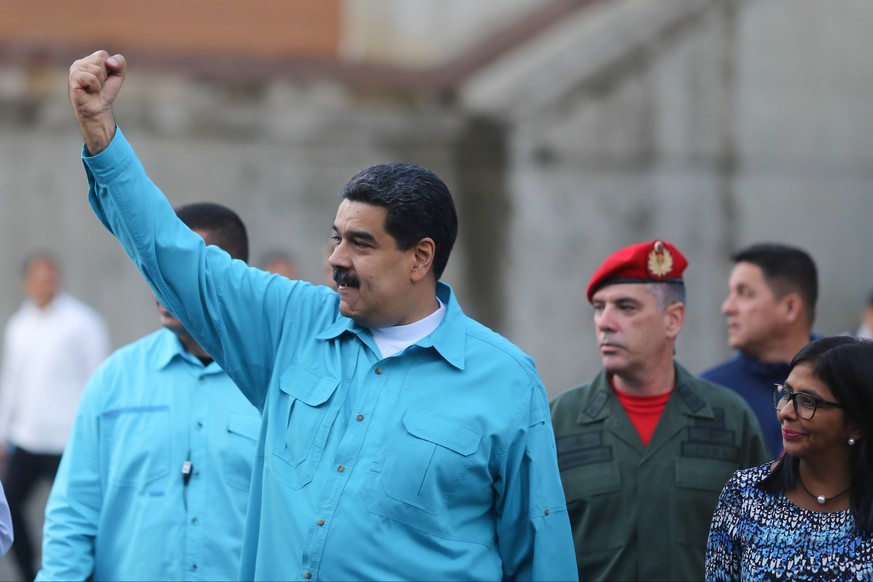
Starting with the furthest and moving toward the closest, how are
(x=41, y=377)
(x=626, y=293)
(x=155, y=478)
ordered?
(x=41, y=377)
(x=626, y=293)
(x=155, y=478)

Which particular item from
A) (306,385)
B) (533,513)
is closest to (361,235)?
(306,385)

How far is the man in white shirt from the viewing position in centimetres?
834

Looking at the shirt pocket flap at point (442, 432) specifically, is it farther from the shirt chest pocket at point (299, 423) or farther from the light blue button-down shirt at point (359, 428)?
the shirt chest pocket at point (299, 423)

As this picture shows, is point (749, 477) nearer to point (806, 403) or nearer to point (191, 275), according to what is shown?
point (806, 403)

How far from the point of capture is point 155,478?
4.15 meters

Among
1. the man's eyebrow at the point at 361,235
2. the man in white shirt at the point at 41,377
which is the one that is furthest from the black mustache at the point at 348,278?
the man in white shirt at the point at 41,377

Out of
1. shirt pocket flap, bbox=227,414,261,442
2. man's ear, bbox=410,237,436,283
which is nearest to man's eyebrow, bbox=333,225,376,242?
man's ear, bbox=410,237,436,283

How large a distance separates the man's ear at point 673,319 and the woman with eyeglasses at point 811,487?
3.52ft

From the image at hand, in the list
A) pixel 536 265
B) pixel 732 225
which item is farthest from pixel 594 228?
pixel 732 225

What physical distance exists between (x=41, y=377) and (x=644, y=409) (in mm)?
5408

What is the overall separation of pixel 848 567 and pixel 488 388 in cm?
115

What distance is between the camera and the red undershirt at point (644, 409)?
4.52 metres

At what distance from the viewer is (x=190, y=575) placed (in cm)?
405

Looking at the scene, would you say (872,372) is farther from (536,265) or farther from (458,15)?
(458,15)
